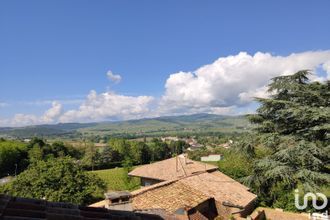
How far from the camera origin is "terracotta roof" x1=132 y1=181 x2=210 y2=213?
18052mm

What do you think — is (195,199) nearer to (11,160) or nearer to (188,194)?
(188,194)

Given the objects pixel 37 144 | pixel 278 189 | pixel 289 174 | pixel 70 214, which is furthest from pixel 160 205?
pixel 37 144

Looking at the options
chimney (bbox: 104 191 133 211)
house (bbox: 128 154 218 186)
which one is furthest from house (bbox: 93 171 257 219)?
house (bbox: 128 154 218 186)

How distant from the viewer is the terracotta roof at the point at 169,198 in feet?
59.2

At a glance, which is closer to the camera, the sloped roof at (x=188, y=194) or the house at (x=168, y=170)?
the sloped roof at (x=188, y=194)

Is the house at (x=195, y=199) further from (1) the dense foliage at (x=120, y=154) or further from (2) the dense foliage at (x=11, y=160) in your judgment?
(2) the dense foliage at (x=11, y=160)

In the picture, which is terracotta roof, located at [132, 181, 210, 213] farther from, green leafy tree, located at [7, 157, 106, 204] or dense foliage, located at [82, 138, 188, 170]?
dense foliage, located at [82, 138, 188, 170]

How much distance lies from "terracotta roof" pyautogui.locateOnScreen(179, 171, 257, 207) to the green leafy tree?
11.5 meters

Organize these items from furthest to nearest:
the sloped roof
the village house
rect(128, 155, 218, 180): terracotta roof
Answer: rect(128, 155, 218, 180): terracotta roof
the sloped roof
the village house

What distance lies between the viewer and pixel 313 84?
63.8 feet

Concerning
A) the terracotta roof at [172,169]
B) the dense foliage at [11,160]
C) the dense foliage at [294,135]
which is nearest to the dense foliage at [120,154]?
the dense foliage at [11,160]

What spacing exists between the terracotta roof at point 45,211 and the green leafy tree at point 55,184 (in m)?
25.0

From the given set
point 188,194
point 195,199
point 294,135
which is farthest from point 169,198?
point 294,135

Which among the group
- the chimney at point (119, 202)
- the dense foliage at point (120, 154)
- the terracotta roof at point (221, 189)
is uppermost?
the chimney at point (119, 202)
